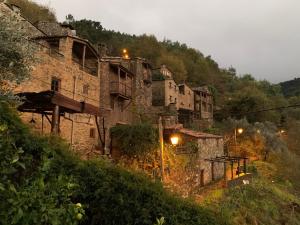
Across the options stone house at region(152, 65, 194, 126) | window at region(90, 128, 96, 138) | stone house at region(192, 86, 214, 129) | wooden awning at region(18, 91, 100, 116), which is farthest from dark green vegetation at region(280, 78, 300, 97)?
wooden awning at region(18, 91, 100, 116)

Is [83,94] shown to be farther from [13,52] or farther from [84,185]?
[84,185]

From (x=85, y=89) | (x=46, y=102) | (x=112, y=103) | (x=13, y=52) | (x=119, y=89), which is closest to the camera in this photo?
(x=13, y=52)

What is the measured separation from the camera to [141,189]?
7117mm

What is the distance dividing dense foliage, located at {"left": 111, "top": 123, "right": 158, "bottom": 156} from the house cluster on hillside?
1317 mm

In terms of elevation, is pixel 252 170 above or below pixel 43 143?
below

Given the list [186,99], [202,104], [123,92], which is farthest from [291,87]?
[123,92]

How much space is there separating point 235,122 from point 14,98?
132 feet

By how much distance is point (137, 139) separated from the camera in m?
22.5

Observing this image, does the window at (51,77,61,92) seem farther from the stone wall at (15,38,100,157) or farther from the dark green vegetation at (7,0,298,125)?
the dark green vegetation at (7,0,298,125)

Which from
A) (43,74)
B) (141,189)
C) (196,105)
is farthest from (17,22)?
(196,105)

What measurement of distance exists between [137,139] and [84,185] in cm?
1565

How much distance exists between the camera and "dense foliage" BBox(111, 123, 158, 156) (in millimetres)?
21688

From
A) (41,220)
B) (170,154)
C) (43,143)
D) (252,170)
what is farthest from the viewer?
(252,170)

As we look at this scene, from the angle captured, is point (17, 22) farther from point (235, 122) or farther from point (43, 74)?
point (235, 122)
